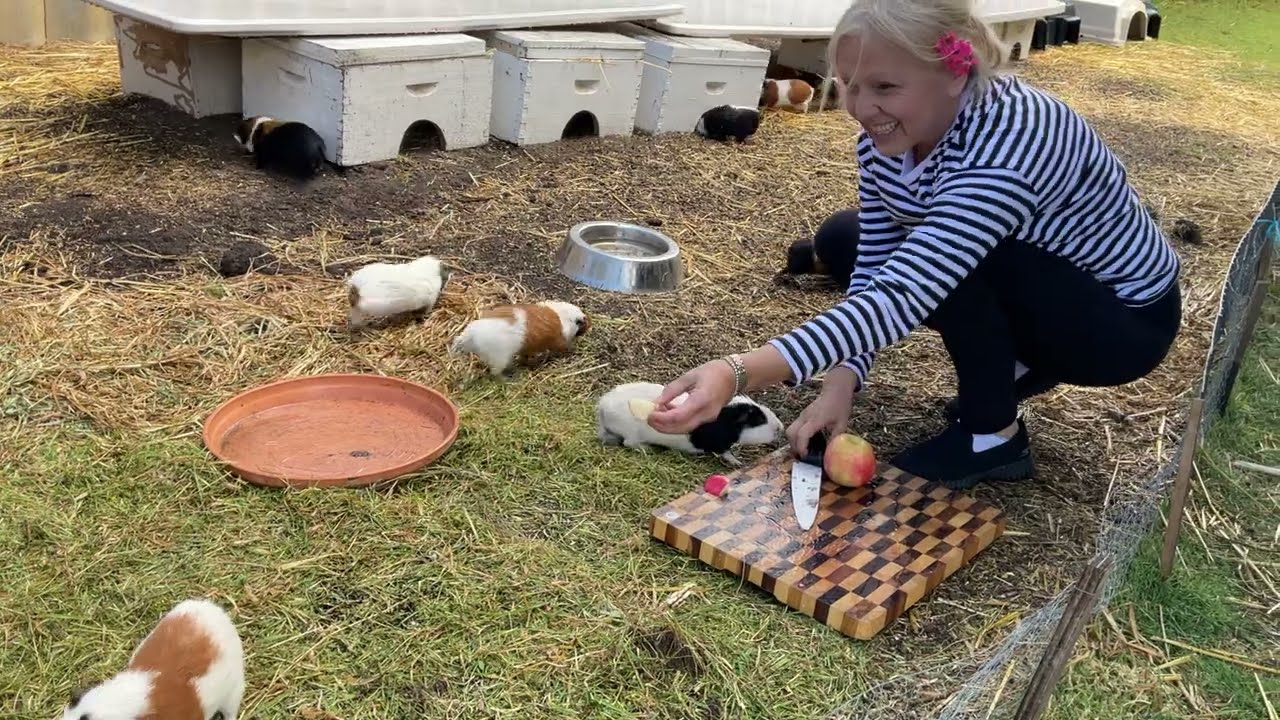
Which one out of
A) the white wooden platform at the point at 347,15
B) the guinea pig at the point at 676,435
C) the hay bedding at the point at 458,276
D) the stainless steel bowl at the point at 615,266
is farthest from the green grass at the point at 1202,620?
the white wooden platform at the point at 347,15

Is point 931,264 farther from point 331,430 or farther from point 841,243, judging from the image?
point 331,430

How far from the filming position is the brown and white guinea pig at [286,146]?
438 centimetres

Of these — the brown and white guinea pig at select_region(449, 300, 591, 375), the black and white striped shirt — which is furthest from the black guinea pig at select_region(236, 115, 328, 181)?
the black and white striped shirt

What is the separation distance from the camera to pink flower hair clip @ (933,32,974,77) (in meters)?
2.13

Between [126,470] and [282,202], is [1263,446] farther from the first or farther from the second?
[282,202]

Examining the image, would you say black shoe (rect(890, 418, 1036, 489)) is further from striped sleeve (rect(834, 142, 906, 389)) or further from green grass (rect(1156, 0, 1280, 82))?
green grass (rect(1156, 0, 1280, 82))

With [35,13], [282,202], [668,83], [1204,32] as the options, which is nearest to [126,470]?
[282,202]

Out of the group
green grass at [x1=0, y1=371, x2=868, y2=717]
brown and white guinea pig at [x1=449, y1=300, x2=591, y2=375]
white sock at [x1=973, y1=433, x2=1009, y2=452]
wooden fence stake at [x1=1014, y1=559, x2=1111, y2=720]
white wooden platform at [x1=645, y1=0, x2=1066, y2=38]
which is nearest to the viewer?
wooden fence stake at [x1=1014, y1=559, x2=1111, y2=720]

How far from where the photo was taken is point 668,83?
19.2 ft

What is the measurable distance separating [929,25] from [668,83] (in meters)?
3.85

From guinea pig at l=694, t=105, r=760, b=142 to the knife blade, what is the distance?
11.4ft

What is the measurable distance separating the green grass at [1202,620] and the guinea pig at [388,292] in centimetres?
210

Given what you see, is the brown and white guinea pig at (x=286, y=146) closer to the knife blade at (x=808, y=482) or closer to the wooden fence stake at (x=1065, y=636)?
the knife blade at (x=808, y=482)

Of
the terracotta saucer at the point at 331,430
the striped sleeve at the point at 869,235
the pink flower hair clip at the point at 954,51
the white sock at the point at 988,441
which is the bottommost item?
the terracotta saucer at the point at 331,430
